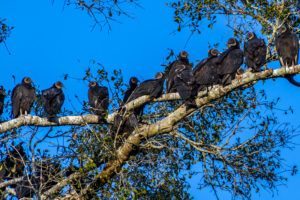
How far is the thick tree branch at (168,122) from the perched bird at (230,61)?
160 cm

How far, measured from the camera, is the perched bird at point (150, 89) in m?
13.4

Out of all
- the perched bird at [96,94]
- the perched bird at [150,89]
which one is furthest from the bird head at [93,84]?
the perched bird at [150,89]

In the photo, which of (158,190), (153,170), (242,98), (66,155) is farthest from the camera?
(242,98)

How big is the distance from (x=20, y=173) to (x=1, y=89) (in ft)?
6.14

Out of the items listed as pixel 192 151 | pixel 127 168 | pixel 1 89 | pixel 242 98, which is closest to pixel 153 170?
pixel 127 168

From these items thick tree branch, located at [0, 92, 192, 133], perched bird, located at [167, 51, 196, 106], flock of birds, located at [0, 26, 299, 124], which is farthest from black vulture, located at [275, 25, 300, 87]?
thick tree branch, located at [0, 92, 192, 133]

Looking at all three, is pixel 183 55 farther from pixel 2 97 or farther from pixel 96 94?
pixel 2 97

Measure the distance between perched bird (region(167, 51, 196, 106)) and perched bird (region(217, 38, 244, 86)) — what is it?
577 mm

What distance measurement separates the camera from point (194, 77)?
532 inches

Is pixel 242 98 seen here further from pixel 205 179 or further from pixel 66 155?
pixel 66 155

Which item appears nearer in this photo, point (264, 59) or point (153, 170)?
point (153, 170)

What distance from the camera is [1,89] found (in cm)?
1459

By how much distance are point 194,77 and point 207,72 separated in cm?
32

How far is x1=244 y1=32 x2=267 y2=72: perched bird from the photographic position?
13.0 meters
